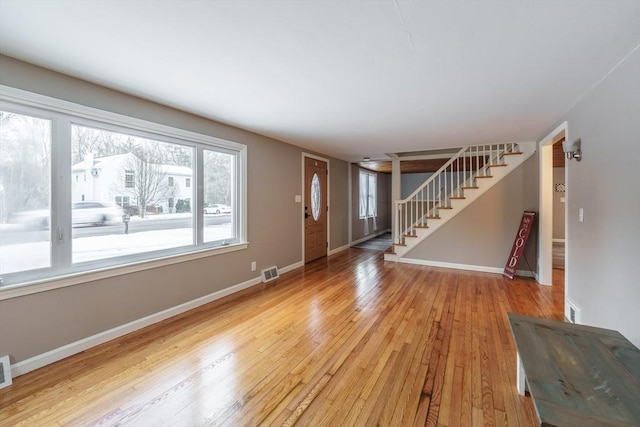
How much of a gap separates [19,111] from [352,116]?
9.47 feet

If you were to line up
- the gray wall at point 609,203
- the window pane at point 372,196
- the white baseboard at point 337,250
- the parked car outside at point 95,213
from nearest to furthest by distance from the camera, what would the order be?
the gray wall at point 609,203 → the parked car outside at point 95,213 → the white baseboard at point 337,250 → the window pane at point 372,196

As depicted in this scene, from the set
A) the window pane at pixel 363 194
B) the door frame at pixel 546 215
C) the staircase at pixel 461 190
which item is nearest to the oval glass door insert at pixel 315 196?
the staircase at pixel 461 190

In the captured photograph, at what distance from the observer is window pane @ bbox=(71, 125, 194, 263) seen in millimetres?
2367

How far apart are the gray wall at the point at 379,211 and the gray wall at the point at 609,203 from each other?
16.3 feet

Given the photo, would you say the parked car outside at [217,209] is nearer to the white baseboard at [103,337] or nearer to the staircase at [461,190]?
the white baseboard at [103,337]

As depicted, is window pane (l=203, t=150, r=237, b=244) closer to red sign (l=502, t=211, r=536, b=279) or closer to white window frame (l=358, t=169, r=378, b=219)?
red sign (l=502, t=211, r=536, b=279)

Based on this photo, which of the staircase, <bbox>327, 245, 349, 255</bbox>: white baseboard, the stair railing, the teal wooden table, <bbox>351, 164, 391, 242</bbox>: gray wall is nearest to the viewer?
the teal wooden table

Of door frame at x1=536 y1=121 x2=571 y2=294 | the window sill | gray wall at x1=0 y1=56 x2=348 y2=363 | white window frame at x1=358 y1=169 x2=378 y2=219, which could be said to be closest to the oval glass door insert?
gray wall at x1=0 y1=56 x2=348 y2=363

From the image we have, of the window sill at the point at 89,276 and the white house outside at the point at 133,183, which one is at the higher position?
the white house outside at the point at 133,183

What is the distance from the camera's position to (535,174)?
444 centimetres

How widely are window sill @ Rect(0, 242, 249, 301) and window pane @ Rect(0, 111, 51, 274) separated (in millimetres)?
143

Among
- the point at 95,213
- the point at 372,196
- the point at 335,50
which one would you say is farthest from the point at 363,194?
the point at 95,213

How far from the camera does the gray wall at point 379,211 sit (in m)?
7.48

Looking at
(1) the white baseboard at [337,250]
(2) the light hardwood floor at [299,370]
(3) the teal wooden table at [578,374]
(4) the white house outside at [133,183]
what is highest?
(4) the white house outside at [133,183]
